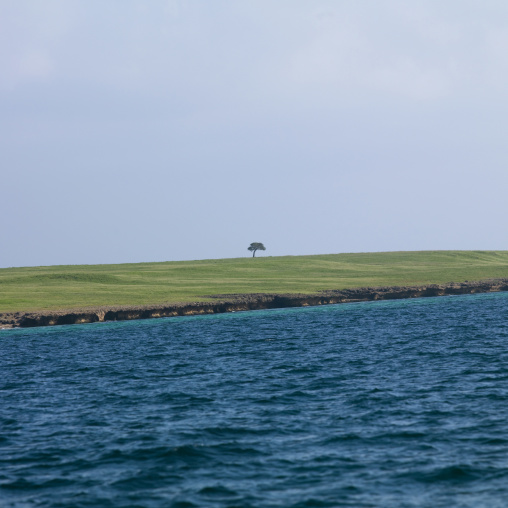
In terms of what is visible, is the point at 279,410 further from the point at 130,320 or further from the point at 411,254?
the point at 411,254

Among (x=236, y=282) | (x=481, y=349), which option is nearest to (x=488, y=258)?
(x=236, y=282)

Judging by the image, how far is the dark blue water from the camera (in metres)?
15.5

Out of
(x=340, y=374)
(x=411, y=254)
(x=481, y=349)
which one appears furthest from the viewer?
(x=411, y=254)

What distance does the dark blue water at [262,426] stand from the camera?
50.9 feet

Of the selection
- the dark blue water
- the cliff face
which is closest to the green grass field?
the cliff face

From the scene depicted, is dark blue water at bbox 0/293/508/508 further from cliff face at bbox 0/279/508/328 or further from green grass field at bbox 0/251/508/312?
green grass field at bbox 0/251/508/312

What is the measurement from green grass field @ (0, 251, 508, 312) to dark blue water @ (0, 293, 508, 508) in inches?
2059

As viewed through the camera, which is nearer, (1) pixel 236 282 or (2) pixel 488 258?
(1) pixel 236 282

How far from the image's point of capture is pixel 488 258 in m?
174

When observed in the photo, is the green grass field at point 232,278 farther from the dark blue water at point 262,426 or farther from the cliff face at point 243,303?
the dark blue water at point 262,426

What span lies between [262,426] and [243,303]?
71613 mm

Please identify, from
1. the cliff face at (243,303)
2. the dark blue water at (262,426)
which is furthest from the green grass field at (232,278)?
the dark blue water at (262,426)

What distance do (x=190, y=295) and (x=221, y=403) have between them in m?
74.6

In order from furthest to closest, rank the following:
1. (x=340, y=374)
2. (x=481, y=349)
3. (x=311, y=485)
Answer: (x=481, y=349) → (x=340, y=374) → (x=311, y=485)
